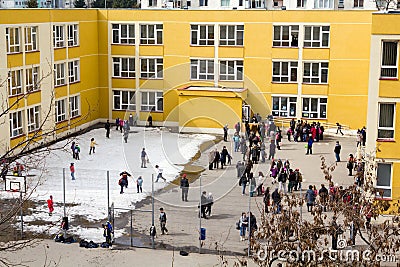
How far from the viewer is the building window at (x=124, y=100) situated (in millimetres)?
41906

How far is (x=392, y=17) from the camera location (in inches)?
842

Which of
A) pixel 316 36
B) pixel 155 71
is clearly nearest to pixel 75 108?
pixel 155 71

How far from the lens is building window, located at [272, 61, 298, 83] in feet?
128

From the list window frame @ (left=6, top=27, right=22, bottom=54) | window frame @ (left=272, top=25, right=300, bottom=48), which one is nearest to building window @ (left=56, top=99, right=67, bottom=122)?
window frame @ (left=6, top=27, right=22, bottom=54)

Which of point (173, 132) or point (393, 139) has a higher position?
point (393, 139)

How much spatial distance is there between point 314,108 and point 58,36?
16.4m

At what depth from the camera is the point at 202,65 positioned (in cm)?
4059

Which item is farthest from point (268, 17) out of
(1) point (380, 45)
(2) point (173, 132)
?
(1) point (380, 45)

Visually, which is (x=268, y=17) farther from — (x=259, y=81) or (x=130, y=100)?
(x=130, y=100)

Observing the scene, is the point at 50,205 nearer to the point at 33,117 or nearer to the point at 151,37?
the point at 33,117

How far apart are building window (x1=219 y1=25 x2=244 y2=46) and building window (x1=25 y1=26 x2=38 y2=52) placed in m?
11.9

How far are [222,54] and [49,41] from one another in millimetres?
11066

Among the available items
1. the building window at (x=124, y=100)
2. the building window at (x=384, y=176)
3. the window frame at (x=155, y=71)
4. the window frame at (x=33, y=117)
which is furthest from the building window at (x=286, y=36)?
the building window at (x=384, y=176)

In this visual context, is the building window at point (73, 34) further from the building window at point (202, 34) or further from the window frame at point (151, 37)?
the building window at point (202, 34)
